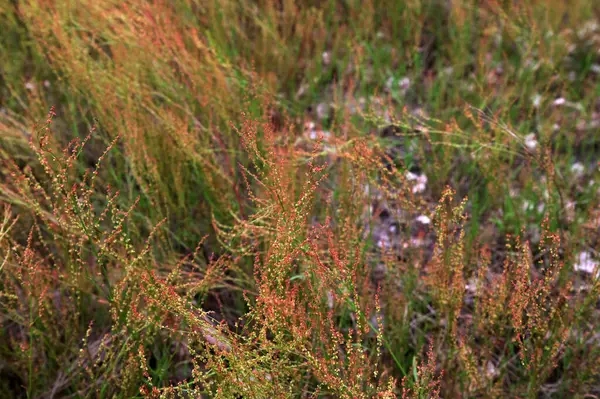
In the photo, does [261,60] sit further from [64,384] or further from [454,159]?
[64,384]

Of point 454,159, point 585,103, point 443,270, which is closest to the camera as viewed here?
point 443,270

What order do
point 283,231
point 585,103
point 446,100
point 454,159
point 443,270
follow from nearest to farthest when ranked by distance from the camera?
point 283,231
point 443,270
point 454,159
point 585,103
point 446,100

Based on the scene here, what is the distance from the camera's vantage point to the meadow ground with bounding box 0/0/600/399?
1.39 metres

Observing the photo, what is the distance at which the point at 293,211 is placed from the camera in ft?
4.45

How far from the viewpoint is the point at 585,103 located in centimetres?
255

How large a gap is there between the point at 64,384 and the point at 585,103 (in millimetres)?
2250

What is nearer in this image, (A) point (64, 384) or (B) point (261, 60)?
(A) point (64, 384)

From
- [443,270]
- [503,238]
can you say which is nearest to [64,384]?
[443,270]

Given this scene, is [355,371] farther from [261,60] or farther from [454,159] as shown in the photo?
[261,60]

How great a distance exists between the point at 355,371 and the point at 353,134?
0.96 metres

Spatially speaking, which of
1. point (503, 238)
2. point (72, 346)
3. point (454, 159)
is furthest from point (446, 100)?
point (72, 346)

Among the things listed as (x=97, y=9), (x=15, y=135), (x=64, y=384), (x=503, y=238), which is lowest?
(x=503, y=238)

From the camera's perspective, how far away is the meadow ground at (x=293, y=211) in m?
1.39

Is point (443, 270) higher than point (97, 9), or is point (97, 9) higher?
point (97, 9)
